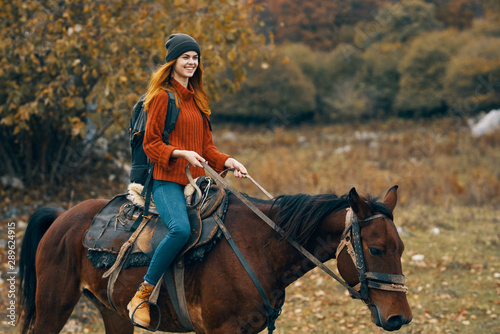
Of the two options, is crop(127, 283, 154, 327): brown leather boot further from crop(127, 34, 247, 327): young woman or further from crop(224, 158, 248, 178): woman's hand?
crop(224, 158, 248, 178): woman's hand

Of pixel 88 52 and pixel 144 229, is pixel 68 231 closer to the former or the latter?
pixel 144 229

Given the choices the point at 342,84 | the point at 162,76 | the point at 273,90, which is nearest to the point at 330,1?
the point at 342,84

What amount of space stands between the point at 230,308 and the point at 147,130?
136 cm

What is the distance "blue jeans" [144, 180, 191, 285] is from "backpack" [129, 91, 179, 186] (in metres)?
0.24

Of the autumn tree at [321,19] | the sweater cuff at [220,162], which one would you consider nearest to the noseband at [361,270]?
the sweater cuff at [220,162]

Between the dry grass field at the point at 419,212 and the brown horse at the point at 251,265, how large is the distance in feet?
1.21

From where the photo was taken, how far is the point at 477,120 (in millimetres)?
23594

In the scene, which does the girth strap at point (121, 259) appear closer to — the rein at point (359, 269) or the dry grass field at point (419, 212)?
the rein at point (359, 269)

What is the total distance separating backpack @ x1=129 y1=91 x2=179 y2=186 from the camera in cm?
366

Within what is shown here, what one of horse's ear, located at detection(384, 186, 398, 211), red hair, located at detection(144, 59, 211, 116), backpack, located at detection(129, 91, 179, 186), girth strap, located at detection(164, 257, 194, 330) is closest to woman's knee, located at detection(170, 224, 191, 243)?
girth strap, located at detection(164, 257, 194, 330)

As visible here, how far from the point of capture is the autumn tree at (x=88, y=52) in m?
8.53

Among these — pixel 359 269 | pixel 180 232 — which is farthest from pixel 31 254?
pixel 359 269

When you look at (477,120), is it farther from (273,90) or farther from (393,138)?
(273,90)

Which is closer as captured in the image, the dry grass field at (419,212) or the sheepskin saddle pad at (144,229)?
the sheepskin saddle pad at (144,229)
